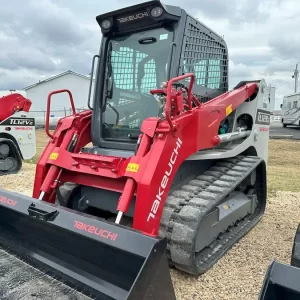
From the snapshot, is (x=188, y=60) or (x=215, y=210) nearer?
(x=215, y=210)

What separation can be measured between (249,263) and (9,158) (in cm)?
679

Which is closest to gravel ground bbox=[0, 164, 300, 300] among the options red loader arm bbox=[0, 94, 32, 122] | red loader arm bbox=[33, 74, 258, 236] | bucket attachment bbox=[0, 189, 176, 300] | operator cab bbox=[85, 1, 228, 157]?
red loader arm bbox=[33, 74, 258, 236]

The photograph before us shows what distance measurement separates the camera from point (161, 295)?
2.24 metres

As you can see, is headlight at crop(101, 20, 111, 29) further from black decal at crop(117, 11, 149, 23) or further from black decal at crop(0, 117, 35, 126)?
black decal at crop(0, 117, 35, 126)

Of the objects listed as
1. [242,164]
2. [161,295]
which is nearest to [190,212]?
[161,295]

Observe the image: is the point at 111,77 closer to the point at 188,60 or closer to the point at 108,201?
the point at 188,60

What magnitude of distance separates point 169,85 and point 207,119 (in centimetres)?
79

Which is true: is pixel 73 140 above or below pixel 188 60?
below

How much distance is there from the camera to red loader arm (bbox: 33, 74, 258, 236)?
2.88 m

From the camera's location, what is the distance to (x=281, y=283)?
1694mm

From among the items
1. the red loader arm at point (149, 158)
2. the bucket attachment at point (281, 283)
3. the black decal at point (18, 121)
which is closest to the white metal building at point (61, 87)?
the black decal at point (18, 121)

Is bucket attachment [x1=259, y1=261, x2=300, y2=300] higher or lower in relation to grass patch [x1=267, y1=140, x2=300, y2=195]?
higher

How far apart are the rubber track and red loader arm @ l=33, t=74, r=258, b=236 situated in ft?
0.45

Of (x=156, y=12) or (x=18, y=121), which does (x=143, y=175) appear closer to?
(x=156, y=12)
